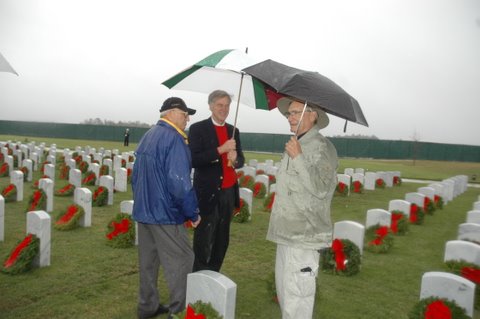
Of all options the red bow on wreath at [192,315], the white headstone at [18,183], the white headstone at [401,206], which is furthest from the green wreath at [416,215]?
the white headstone at [18,183]

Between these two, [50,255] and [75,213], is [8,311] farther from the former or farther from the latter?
[75,213]

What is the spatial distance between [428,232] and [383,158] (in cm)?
3699

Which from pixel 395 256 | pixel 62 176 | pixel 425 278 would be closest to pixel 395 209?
pixel 395 256

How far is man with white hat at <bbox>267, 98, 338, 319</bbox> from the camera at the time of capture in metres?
2.83

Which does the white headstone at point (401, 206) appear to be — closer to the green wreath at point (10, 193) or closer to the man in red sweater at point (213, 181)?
the man in red sweater at point (213, 181)

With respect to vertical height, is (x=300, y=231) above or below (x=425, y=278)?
above

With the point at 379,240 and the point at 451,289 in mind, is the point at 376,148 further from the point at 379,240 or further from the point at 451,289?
the point at 451,289

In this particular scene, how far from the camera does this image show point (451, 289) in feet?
12.1

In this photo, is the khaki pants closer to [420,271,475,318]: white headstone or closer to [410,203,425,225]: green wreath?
[420,271,475,318]: white headstone

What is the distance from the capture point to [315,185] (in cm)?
281

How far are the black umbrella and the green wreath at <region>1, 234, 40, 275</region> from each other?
4.01 meters

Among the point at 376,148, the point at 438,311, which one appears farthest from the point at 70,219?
the point at 376,148

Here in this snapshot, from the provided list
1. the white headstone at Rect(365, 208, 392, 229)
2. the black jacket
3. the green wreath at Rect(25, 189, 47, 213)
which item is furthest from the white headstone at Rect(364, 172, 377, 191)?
the black jacket

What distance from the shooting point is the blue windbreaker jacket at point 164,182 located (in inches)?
134
